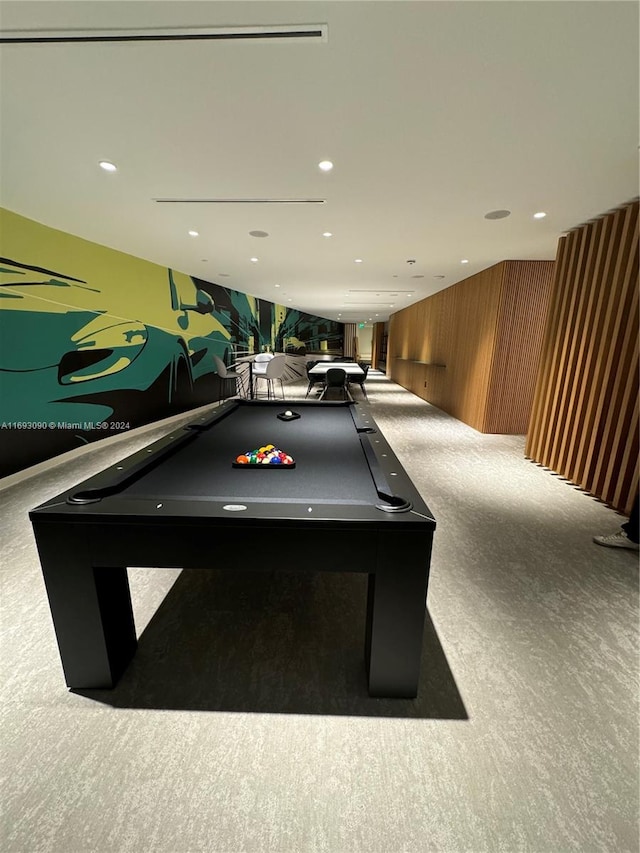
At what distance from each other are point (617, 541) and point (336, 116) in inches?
132

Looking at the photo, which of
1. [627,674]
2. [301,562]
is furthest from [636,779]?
[301,562]

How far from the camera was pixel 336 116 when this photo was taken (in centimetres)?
202

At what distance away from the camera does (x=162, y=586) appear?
2.10 m

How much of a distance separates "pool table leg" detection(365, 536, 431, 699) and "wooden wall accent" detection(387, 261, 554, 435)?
5.11 m

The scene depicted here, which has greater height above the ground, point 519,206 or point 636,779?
point 519,206

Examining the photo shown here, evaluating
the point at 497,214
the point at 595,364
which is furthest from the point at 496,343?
the point at 497,214

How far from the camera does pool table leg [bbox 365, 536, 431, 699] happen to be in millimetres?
1282

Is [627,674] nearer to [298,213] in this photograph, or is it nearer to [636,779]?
[636,779]

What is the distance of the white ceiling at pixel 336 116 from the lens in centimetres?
146

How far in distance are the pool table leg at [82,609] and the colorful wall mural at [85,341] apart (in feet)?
9.67

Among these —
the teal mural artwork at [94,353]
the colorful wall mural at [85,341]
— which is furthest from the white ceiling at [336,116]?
the teal mural artwork at [94,353]

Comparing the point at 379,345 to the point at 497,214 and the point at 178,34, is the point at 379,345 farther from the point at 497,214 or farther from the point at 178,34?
the point at 178,34

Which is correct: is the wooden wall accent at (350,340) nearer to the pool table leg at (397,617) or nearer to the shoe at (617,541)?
the shoe at (617,541)

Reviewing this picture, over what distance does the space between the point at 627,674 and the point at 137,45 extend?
139 inches
